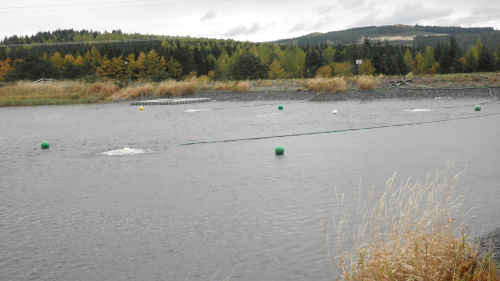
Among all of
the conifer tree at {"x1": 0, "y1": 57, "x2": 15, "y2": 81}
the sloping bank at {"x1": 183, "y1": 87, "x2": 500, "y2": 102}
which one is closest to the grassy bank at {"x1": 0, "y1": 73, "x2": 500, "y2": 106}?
the sloping bank at {"x1": 183, "y1": 87, "x2": 500, "y2": 102}

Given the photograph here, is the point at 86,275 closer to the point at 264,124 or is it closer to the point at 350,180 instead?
the point at 350,180

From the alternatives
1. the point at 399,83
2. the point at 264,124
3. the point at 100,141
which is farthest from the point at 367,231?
the point at 399,83

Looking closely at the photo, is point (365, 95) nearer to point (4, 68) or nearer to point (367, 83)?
point (367, 83)

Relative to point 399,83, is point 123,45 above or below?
above

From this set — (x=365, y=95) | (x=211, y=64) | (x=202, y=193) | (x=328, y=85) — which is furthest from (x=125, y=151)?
(x=211, y=64)

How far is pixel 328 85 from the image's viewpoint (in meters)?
30.2

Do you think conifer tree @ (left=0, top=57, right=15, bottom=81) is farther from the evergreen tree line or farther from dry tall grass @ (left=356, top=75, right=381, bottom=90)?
dry tall grass @ (left=356, top=75, right=381, bottom=90)

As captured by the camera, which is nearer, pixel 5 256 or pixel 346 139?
pixel 5 256

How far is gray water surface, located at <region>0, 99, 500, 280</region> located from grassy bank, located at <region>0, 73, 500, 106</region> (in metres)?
14.9

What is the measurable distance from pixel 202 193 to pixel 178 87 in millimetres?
28607

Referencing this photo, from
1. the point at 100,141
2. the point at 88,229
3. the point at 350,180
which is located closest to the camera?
the point at 88,229

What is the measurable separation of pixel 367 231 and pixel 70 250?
3236 mm

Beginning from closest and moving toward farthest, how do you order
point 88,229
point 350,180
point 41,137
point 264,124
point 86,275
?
point 86,275
point 88,229
point 350,180
point 41,137
point 264,124

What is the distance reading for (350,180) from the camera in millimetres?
7828
